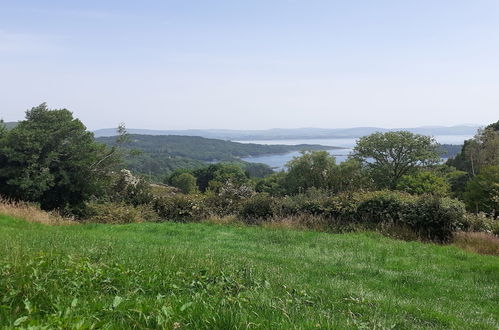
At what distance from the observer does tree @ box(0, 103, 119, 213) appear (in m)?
22.8

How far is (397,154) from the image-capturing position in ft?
149

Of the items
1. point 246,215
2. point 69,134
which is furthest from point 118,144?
point 246,215

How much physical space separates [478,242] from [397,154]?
35695mm

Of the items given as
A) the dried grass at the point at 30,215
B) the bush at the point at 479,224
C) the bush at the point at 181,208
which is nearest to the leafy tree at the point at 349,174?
the bush at the point at 181,208

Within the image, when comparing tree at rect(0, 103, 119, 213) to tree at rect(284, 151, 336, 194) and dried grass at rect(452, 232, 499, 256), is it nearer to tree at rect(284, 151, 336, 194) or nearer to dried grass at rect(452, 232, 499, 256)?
dried grass at rect(452, 232, 499, 256)

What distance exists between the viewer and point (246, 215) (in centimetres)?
1656

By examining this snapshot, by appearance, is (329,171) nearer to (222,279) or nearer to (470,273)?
(470,273)

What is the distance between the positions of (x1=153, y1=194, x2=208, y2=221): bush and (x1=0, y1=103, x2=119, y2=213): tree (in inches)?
273

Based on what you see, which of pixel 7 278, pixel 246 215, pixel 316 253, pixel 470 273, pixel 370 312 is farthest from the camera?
pixel 246 215

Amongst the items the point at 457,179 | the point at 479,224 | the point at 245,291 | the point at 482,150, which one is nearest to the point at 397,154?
the point at 457,179

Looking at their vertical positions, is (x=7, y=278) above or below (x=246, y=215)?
above

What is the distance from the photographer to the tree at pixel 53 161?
896 inches

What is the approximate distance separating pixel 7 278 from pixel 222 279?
1943mm

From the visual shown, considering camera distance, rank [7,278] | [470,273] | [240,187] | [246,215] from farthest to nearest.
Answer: [240,187], [246,215], [470,273], [7,278]
